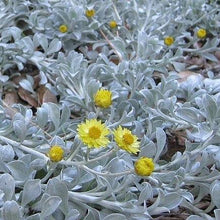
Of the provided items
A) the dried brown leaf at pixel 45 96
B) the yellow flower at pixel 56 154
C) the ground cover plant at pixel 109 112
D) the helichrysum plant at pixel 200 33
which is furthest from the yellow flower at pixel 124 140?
the helichrysum plant at pixel 200 33

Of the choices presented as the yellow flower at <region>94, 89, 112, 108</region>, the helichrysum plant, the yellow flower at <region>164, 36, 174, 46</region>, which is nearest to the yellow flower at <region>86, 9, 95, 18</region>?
the yellow flower at <region>164, 36, 174, 46</region>

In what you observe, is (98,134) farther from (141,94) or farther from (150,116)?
(141,94)

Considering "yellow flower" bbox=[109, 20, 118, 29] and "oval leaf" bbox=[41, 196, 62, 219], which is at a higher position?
"oval leaf" bbox=[41, 196, 62, 219]

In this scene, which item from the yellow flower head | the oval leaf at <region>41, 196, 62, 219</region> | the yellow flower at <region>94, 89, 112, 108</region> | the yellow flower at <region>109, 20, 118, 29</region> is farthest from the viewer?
the yellow flower at <region>109, 20, 118, 29</region>

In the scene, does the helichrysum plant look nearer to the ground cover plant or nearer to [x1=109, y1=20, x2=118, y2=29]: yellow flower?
the ground cover plant

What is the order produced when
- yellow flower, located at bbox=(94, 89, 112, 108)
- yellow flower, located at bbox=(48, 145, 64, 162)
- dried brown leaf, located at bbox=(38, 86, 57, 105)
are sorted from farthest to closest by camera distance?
dried brown leaf, located at bbox=(38, 86, 57, 105) < yellow flower, located at bbox=(94, 89, 112, 108) < yellow flower, located at bbox=(48, 145, 64, 162)

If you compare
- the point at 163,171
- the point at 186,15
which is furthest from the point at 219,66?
the point at 163,171

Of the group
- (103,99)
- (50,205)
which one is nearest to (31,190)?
(50,205)

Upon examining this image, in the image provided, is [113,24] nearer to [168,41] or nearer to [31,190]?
[168,41]

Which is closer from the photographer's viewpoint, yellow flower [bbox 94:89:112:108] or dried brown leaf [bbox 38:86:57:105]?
yellow flower [bbox 94:89:112:108]
